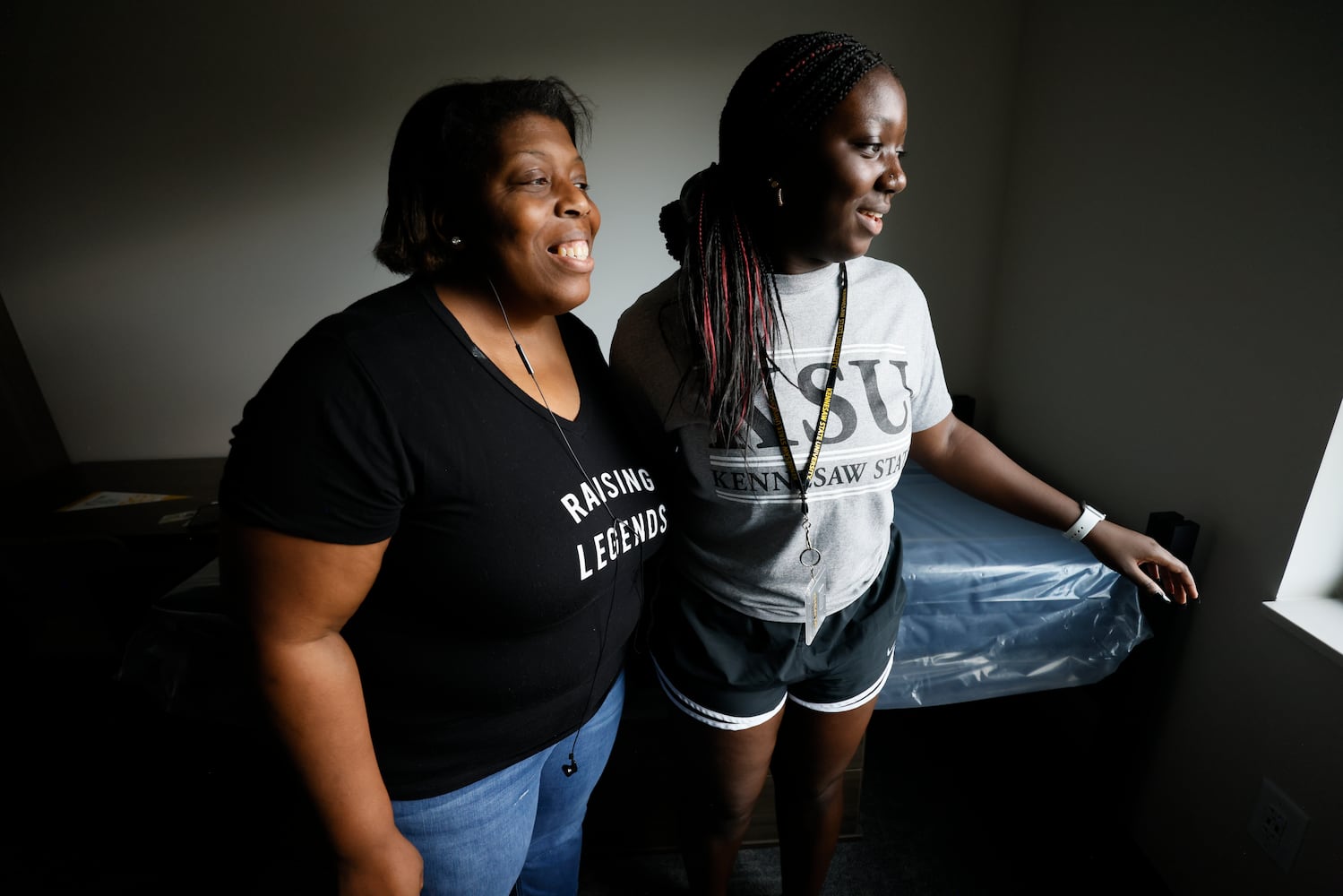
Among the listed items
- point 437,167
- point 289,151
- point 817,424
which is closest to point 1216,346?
point 817,424

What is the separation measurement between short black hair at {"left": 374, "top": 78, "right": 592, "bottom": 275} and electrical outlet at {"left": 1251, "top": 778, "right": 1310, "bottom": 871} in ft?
5.49

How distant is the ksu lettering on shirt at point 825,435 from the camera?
84cm

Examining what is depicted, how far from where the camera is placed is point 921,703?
54.7 inches

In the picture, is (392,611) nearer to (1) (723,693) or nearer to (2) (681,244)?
(1) (723,693)

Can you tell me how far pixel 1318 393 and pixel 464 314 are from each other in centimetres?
140

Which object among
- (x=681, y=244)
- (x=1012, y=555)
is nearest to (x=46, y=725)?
(x=681, y=244)

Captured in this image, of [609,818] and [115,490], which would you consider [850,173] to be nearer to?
[609,818]

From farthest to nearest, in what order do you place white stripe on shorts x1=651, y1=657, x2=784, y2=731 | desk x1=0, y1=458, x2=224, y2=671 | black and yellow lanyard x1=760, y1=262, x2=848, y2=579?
desk x1=0, y1=458, x2=224, y2=671 → white stripe on shorts x1=651, y1=657, x2=784, y2=731 → black and yellow lanyard x1=760, y1=262, x2=848, y2=579

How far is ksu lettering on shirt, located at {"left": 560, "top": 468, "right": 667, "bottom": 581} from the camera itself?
0.73 meters

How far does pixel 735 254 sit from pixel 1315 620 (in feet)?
4.04

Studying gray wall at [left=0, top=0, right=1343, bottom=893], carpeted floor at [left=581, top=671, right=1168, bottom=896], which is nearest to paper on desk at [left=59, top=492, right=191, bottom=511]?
gray wall at [left=0, top=0, right=1343, bottom=893]

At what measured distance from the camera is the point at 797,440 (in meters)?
0.84

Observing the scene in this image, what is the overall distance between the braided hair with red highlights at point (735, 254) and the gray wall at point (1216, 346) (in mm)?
921

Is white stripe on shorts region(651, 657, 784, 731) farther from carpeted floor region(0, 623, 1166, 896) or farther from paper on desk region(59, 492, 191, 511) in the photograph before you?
paper on desk region(59, 492, 191, 511)
